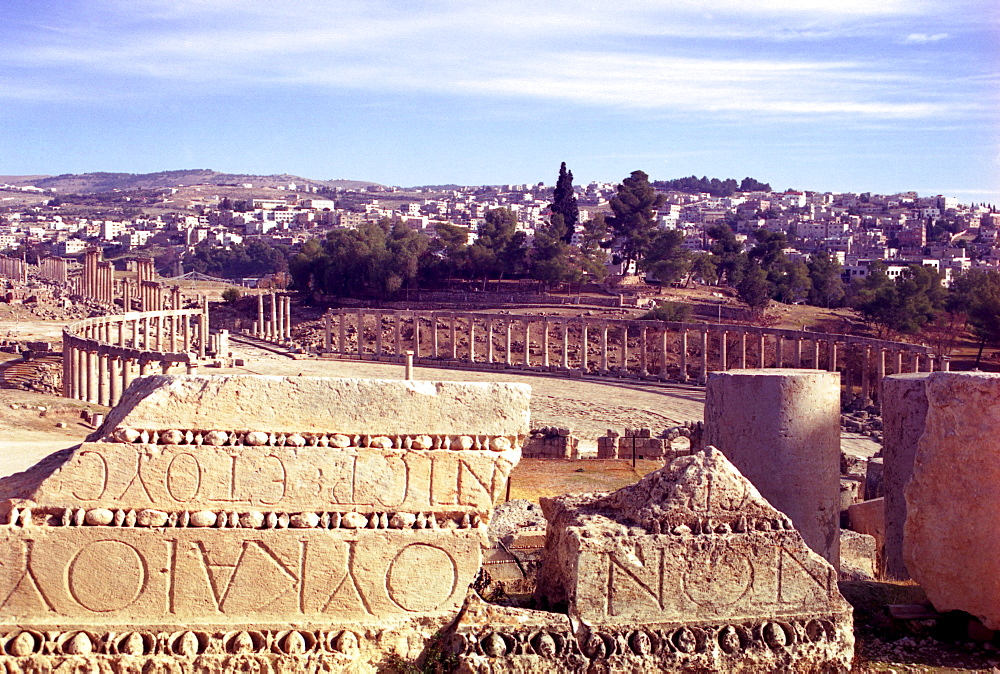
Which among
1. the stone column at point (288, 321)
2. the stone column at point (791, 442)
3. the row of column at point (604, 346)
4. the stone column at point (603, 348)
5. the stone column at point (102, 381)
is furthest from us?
the stone column at point (288, 321)

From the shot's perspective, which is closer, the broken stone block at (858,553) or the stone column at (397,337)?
the broken stone block at (858,553)

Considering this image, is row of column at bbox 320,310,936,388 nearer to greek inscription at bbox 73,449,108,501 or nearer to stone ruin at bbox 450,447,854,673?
stone ruin at bbox 450,447,854,673

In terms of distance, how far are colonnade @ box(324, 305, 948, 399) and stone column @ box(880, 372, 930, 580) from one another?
27749mm

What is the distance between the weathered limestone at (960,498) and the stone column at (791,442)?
1683 mm

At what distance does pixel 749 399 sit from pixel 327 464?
4.58m

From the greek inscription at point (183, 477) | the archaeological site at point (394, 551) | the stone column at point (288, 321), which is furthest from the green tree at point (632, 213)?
the greek inscription at point (183, 477)

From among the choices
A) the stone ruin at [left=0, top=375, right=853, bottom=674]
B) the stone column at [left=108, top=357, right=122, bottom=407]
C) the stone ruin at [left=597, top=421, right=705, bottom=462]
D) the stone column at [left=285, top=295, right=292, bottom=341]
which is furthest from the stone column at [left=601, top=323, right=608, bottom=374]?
the stone ruin at [left=0, top=375, right=853, bottom=674]

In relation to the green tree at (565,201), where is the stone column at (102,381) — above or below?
below

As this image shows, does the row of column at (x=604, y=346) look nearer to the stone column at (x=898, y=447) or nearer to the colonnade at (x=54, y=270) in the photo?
the stone column at (x=898, y=447)

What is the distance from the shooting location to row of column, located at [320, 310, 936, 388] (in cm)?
4641

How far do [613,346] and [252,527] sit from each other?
50304 mm

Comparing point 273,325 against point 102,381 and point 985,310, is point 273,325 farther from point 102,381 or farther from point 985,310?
point 985,310

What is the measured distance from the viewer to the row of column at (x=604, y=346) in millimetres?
46406

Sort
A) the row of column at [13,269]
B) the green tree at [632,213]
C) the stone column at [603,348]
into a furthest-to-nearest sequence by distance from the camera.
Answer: the row of column at [13,269] < the green tree at [632,213] < the stone column at [603,348]
